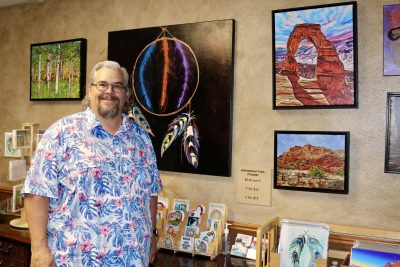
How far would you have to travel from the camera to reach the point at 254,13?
7.30 feet

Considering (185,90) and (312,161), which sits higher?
(185,90)

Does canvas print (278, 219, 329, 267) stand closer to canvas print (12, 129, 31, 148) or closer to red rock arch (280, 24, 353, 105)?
red rock arch (280, 24, 353, 105)

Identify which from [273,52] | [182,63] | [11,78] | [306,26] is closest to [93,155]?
[182,63]

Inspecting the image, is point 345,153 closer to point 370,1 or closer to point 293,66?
point 293,66

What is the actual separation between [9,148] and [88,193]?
1902 mm

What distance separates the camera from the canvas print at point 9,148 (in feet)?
10.2

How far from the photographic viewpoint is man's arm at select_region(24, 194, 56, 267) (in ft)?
5.16

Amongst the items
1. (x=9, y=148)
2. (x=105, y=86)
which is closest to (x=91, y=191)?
(x=105, y=86)

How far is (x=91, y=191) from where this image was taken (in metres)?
1.62

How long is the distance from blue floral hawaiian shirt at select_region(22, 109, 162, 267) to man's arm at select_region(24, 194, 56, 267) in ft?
0.09

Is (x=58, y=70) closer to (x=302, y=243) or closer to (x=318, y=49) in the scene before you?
(x=318, y=49)

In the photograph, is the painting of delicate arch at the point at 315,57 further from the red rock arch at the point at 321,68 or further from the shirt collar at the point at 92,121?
the shirt collar at the point at 92,121

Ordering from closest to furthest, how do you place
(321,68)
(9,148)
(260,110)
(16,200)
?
(321,68)
(260,110)
(16,200)
(9,148)

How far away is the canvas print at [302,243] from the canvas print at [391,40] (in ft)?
2.74
